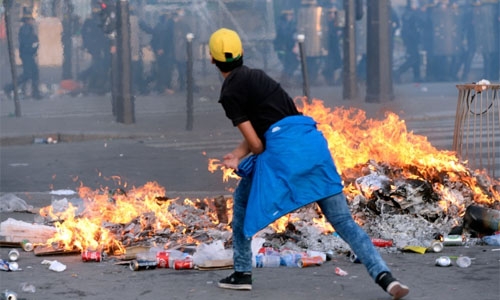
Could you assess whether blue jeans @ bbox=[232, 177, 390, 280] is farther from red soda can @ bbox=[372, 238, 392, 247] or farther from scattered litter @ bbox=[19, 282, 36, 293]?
red soda can @ bbox=[372, 238, 392, 247]

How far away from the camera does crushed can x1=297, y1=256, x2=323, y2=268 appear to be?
275 inches

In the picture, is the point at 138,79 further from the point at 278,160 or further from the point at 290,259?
the point at 278,160

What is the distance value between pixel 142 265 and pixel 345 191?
6.50 feet

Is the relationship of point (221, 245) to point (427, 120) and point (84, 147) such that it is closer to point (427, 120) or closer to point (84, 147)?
point (84, 147)

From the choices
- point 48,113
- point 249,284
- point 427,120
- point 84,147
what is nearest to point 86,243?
point 249,284

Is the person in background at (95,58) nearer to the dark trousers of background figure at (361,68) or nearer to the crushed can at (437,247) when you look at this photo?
the dark trousers of background figure at (361,68)

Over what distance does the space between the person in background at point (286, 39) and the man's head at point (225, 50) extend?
20.1 m

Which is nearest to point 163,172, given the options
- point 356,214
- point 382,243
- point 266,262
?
point 356,214

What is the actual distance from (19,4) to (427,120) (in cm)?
930

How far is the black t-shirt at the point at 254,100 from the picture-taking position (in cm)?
595

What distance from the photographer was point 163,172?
12516 millimetres

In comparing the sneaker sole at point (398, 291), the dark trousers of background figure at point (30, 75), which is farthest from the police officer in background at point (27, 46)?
the sneaker sole at point (398, 291)

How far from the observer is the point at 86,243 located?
7.67 metres

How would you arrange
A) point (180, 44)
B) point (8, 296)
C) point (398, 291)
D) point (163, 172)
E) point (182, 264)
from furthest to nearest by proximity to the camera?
point (180, 44) < point (163, 172) < point (182, 264) < point (8, 296) < point (398, 291)
